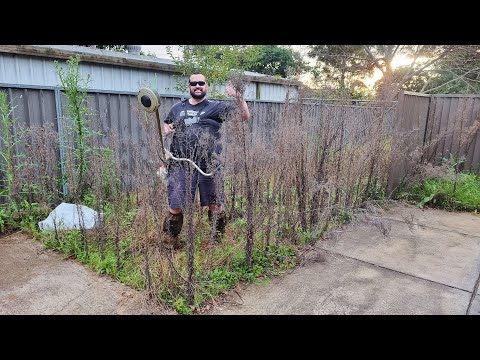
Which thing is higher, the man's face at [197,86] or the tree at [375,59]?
the tree at [375,59]

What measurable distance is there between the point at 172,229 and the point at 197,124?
3.71 feet

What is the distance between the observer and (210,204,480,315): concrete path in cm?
252

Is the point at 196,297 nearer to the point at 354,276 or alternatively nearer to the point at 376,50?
the point at 354,276

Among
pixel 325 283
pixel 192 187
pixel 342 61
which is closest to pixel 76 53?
pixel 192 187

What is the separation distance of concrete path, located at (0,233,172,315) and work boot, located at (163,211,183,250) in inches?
26.6

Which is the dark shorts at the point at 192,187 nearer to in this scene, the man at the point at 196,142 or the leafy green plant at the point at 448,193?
the man at the point at 196,142

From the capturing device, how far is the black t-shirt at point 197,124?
326cm

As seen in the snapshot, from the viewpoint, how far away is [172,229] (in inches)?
130

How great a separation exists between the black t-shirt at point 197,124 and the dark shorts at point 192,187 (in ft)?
0.57

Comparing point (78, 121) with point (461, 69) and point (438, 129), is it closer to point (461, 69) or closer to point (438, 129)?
point (438, 129)

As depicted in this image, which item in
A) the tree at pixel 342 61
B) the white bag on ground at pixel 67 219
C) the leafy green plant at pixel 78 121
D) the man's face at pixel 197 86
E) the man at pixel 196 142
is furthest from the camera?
the tree at pixel 342 61

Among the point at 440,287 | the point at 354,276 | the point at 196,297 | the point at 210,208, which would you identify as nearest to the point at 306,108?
the point at 210,208

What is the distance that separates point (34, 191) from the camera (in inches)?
153

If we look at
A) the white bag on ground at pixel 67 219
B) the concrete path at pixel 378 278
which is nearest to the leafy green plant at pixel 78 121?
the white bag on ground at pixel 67 219
